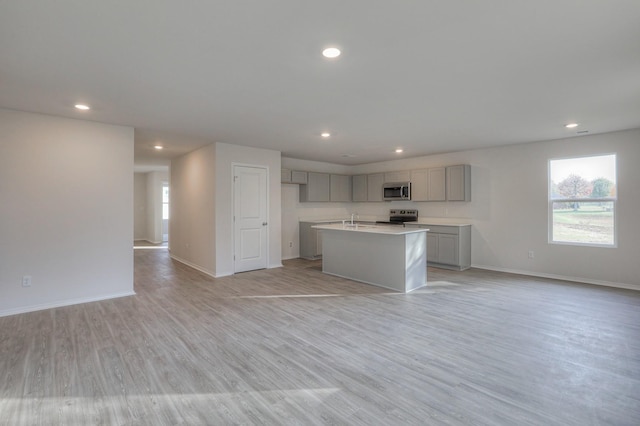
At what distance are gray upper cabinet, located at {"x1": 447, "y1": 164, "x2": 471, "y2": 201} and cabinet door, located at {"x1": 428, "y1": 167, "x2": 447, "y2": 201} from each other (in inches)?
4.7

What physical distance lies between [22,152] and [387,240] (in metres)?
5.05

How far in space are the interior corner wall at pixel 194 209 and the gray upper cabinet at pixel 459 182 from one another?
4897 millimetres

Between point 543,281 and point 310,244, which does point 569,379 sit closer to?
point 543,281

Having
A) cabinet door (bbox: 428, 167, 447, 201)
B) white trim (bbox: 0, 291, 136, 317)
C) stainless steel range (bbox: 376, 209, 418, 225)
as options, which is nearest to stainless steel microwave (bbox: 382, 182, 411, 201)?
stainless steel range (bbox: 376, 209, 418, 225)

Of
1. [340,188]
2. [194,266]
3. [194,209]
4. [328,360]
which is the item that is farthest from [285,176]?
[328,360]

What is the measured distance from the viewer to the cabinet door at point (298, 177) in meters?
7.50

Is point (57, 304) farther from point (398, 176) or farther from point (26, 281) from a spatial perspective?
point (398, 176)

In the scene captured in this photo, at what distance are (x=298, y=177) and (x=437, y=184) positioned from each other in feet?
10.6

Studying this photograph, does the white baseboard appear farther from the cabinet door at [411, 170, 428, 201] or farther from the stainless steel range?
the cabinet door at [411, 170, 428, 201]

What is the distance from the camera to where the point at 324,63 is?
264 centimetres

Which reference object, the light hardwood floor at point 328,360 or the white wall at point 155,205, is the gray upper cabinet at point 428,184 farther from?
the white wall at point 155,205

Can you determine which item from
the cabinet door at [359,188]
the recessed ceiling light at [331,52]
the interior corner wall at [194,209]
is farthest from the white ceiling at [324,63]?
the cabinet door at [359,188]

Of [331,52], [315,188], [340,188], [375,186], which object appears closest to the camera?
[331,52]

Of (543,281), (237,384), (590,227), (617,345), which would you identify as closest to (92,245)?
(237,384)
